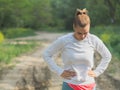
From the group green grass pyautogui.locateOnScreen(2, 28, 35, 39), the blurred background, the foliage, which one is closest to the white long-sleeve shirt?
the blurred background

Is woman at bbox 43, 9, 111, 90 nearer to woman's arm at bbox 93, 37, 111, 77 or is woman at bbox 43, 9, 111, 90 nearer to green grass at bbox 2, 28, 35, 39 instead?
Answer: woman's arm at bbox 93, 37, 111, 77

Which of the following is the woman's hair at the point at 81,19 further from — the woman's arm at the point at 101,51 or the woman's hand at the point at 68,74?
the woman's hand at the point at 68,74

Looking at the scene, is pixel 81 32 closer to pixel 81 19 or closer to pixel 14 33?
pixel 81 19

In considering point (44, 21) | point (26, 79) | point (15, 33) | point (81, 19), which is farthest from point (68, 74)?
point (44, 21)

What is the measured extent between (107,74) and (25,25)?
146ft

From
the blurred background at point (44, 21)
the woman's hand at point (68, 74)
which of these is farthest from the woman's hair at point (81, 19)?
the blurred background at point (44, 21)

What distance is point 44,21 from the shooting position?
58.5 meters

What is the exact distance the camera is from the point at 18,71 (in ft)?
41.8

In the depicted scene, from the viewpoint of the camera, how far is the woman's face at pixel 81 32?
390cm

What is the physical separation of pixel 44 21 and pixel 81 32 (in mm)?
54728

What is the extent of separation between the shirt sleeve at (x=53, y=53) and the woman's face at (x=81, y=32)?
0.58 ft

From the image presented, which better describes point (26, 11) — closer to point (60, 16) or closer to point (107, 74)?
point (60, 16)

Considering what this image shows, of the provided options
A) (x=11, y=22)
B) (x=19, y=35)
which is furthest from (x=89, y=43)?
(x=11, y=22)

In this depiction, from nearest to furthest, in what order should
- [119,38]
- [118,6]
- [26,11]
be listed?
1. [119,38]
2. [118,6]
3. [26,11]
